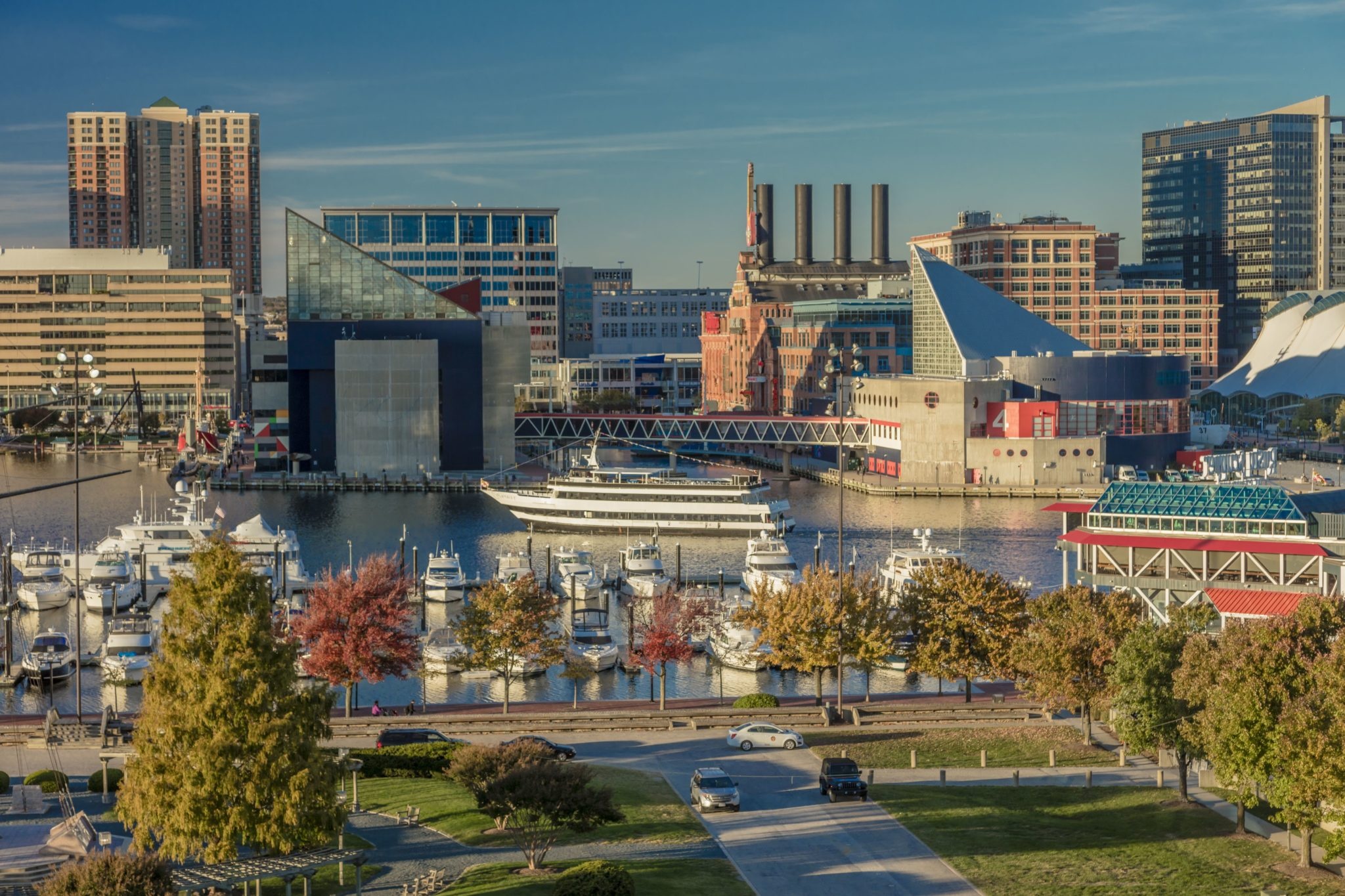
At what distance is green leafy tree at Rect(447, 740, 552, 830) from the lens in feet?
106

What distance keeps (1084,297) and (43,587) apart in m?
127

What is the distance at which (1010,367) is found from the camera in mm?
125000

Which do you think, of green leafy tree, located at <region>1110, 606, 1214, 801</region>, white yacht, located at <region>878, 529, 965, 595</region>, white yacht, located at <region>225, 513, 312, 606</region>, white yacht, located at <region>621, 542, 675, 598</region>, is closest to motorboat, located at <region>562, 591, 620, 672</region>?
white yacht, located at <region>621, 542, 675, 598</region>

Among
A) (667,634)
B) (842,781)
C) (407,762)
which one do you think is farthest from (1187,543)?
(407,762)

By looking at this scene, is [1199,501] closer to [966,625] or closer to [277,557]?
[966,625]

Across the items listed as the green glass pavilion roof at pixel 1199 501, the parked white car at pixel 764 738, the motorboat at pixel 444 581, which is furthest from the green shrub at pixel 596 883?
the motorboat at pixel 444 581

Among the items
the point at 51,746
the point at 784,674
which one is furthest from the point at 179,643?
the point at 784,674

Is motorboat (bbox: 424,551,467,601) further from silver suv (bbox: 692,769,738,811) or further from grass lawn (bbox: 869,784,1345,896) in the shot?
silver suv (bbox: 692,769,738,811)

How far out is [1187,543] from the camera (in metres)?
51.4

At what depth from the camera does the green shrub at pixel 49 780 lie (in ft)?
123

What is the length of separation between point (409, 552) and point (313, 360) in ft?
143

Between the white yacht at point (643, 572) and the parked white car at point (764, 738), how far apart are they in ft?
86.3

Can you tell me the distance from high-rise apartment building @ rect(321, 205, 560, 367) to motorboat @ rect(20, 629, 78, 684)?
125589 mm

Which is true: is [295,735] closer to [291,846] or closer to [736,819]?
[291,846]
